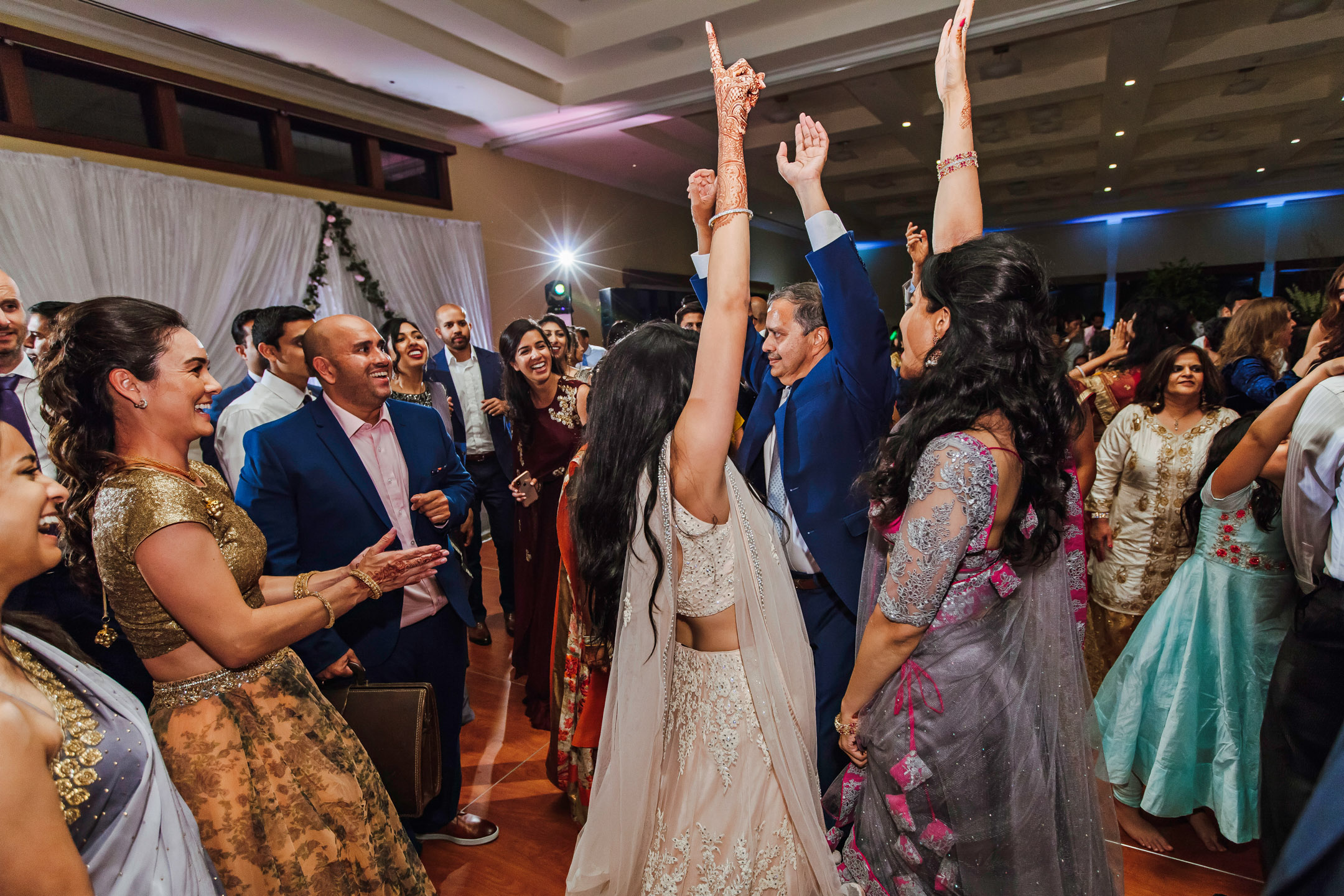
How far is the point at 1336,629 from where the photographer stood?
125 cm

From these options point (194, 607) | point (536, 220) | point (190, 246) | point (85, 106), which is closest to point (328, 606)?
point (194, 607)

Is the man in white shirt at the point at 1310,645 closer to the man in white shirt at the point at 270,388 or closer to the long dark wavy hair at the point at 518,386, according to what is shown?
the long dark wavy hair at the point at 518,386

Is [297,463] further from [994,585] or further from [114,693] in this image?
[994,585]

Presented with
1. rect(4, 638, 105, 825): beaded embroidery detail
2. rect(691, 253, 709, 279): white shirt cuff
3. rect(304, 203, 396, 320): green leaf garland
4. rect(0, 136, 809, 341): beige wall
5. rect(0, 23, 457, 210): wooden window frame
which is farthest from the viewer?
rect(0, 136, 809, 341): beige wall

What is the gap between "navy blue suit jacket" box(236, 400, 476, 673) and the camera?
1647mm

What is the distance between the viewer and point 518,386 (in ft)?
10.4

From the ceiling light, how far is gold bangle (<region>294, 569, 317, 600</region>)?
23.1 feet

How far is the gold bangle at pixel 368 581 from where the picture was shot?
1.39 m

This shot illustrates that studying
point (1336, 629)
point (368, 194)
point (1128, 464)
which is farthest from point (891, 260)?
point (1336, 629)

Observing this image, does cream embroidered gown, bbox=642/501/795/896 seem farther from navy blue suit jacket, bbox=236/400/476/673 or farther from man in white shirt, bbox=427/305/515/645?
man in white shirt, bbox=427/305/515/645

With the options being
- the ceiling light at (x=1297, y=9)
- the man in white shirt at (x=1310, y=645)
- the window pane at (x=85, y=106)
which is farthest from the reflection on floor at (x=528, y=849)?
the ceiling light at (x=1297, y=9)

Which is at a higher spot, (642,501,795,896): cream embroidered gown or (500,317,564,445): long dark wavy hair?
(500,317,564,445): long dark wavy hair

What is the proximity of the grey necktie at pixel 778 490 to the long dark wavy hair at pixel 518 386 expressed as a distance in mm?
1641

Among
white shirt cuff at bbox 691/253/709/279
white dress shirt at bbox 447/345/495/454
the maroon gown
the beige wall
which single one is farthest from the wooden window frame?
white shirt cuff at bbox 691/253/709/279
